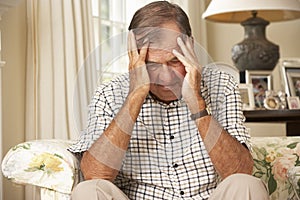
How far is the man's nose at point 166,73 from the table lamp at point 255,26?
178cm

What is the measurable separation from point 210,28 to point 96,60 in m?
2.79

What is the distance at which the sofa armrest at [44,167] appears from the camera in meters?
1.64

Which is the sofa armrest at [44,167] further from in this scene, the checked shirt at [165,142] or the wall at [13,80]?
the wall at [13,80]

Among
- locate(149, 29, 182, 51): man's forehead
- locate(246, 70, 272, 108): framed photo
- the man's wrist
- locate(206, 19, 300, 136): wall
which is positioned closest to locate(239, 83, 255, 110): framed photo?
locate(246, 70, 272, 108): framed photo

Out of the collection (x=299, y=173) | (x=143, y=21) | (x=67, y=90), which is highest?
(x=143, y=21)

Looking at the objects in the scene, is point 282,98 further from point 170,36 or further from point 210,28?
point 170,36

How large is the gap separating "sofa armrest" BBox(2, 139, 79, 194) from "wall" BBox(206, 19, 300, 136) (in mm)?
2549

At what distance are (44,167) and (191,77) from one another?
42 centimetres

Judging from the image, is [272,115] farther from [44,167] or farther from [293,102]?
[44,167]

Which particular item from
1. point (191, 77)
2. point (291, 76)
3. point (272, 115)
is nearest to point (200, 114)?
point (191, 77)

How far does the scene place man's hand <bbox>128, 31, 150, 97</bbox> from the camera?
63.5 inches

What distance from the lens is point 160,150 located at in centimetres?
172

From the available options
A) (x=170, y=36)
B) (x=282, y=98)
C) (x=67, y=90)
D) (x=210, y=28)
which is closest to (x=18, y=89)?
(x=67, y=90)

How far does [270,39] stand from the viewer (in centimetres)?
420
